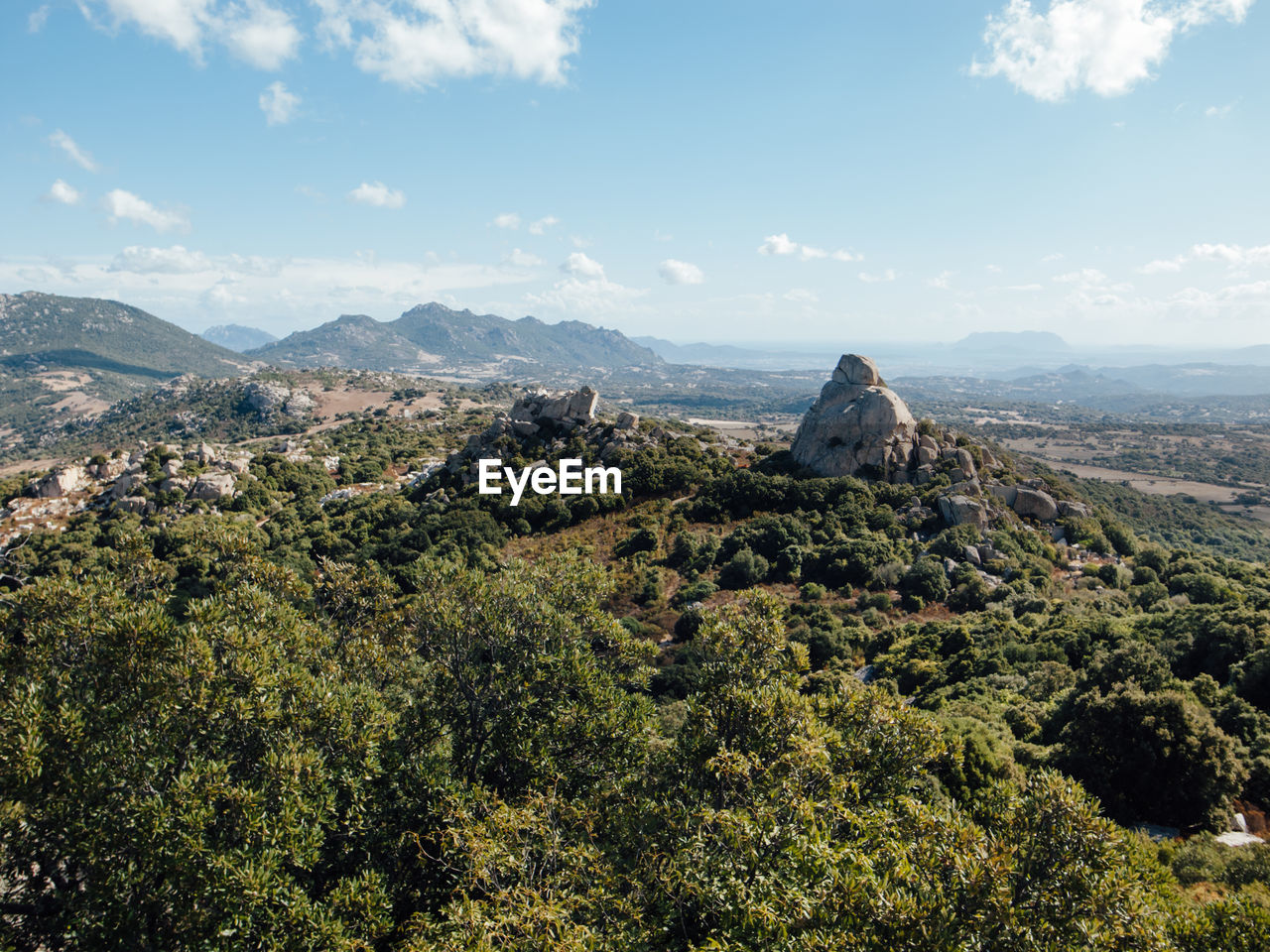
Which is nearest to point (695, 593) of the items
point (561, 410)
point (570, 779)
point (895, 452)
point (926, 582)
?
point (926, 582)

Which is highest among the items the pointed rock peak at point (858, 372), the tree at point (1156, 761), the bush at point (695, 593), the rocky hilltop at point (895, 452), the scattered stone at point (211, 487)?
the pointed rock peak at point (858, 372)

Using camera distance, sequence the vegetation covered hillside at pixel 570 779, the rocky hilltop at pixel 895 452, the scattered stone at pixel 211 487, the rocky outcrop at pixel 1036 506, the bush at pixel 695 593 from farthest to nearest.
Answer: the scattered stone at pixel 211 487
the rocky hilltop at pixel 895 452
the rocky outcrop at pixel 1036 506
the bush at pixel 695 593
the vegetation covered hillside at pixel 570 779

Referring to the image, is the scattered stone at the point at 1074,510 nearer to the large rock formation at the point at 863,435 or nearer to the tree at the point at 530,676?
the large rock formation at the point at 863,435

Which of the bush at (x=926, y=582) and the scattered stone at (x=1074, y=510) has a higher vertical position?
the scattered stone at (x=1074, y=510)

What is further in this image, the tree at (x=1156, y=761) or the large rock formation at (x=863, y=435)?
the large rock formation at (x=863, y=435)

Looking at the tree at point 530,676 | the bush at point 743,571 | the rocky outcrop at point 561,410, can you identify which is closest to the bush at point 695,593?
the bush at point 743,571

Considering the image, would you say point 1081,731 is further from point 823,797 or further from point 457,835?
point 457,835

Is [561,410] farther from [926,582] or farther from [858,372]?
[926,582]

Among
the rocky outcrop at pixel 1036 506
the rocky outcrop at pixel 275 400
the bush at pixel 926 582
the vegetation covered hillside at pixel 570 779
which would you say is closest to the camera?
the vegetation covered hillside at pixel 570 779
